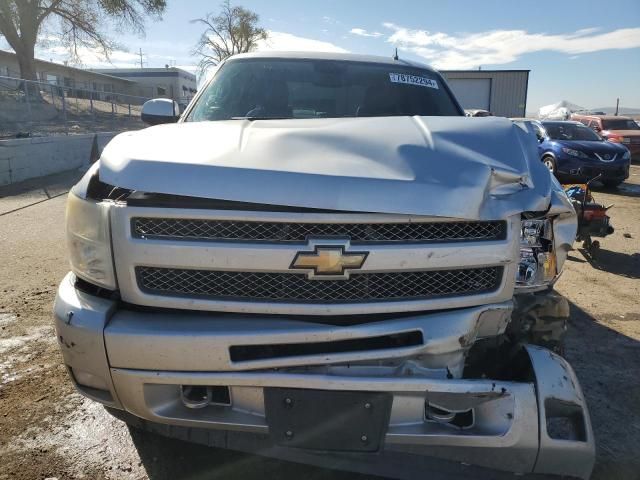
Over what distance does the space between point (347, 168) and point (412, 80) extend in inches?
83.4

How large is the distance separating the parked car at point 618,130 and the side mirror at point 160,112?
1834 cm

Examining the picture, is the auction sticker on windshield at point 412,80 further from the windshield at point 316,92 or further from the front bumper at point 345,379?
the front bumper at point 345,379

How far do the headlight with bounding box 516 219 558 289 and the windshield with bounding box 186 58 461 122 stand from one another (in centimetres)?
150

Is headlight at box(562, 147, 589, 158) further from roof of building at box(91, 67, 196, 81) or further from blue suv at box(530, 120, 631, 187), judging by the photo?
roof of building at box(91, 67, 196, 81)

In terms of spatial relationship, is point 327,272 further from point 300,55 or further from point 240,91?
point 300,55

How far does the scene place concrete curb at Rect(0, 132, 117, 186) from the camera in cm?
1060

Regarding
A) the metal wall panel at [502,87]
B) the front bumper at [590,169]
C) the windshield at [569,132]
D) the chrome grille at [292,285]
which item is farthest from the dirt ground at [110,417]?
the metal wall panel at [502,87]

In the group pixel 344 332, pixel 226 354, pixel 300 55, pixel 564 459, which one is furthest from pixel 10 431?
pixel 300 55

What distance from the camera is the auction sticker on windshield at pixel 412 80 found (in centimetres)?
363

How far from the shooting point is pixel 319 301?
1.84 meters

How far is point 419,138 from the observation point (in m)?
2.11

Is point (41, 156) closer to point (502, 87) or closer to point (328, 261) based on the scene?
point (328, 261)

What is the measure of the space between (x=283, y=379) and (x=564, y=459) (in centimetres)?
108

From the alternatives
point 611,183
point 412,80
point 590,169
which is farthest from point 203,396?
point 611,183
